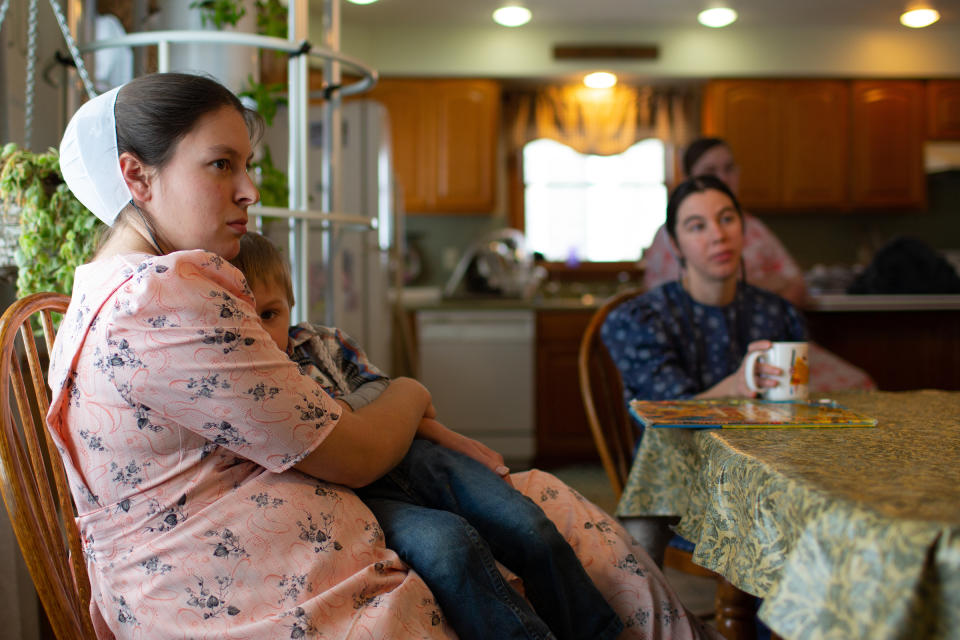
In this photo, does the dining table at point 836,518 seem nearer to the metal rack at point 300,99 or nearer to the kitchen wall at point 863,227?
the metal rack at point 300,99

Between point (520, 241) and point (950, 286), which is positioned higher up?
point (520, 241)

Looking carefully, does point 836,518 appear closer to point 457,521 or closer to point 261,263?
point 457,521

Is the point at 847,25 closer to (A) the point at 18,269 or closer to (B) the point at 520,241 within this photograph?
(B) the point at 520,241

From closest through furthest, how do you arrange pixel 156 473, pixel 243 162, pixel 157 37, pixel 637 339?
pixel 156 473, pixel 243 162, pixel 157 37, pixel 637 339

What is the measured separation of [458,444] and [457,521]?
216 millimetres

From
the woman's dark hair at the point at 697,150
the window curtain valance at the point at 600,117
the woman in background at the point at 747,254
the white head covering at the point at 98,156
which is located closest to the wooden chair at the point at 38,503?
the white head covering at the point at 98,156

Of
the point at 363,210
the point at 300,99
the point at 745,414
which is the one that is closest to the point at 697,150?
the point at 363,210

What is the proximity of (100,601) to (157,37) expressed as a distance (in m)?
1.04

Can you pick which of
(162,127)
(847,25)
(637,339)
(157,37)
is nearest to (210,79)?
(162,127)

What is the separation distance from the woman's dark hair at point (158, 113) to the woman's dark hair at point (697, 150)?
2.18 metres

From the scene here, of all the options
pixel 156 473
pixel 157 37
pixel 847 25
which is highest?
pixel 847 25

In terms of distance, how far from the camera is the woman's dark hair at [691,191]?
182cm

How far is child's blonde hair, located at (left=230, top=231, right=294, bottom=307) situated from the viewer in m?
1.08

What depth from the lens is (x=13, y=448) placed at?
2.91ft
